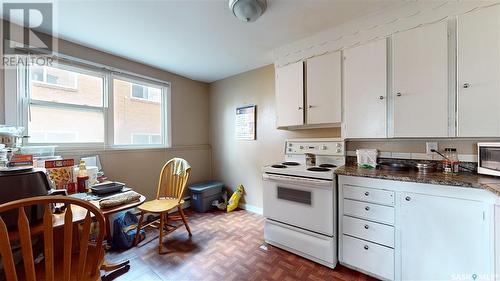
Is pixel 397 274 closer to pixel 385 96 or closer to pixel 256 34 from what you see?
pixel 385 96

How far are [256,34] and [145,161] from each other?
224 cm

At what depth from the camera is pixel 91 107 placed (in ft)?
7.75

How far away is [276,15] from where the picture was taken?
1767mm

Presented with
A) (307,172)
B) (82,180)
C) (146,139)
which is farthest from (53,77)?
(307,172)

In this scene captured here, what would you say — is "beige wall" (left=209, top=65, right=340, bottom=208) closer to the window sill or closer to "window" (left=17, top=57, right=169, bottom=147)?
the window sill

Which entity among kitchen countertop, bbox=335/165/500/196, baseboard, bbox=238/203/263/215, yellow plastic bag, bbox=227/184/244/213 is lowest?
baseboard, bbox=238/203/263/215

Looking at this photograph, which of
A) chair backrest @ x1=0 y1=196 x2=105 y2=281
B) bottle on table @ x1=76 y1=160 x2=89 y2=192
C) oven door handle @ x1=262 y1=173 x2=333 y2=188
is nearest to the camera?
chair backrest @ x1=0 y1=196 x2=105 y2=281

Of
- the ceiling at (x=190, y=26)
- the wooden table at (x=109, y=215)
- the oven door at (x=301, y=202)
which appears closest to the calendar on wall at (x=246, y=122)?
the ceiling at (x=190, y=26)

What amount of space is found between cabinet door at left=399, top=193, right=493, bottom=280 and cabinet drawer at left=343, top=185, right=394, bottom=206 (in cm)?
9

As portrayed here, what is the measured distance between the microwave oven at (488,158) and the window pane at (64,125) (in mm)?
3716

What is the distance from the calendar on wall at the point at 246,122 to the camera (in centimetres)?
312

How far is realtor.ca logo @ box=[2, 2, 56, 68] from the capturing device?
1.68m

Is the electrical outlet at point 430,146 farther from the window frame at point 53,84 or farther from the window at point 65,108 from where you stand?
the window frame at point 53,84

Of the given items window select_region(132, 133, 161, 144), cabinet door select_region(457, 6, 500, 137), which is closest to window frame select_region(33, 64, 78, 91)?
window select_region(132, 133, 161, 144)
